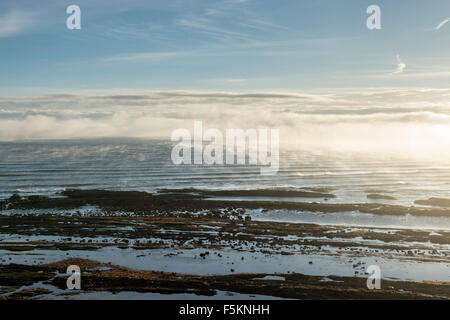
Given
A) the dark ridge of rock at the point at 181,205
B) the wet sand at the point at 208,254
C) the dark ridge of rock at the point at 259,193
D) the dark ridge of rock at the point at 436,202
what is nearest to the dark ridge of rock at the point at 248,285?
the wet sand at the point at 208,254

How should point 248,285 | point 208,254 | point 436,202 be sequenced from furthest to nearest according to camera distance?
point 436,202
point 208,254
point 248,285

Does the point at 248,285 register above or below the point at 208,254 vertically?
below

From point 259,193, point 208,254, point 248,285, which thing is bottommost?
point 248,285

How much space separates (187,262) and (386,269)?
63.9 ft

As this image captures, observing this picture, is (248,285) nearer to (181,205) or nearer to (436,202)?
(181,205)

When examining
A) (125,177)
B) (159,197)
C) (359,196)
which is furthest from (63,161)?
(359,196)

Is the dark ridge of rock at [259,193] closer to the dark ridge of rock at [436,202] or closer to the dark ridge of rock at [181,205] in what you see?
the dark ridge of rock at [181,205]

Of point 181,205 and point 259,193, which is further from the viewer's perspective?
point 259,193

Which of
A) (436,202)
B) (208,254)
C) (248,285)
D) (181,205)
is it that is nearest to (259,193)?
(181,205)

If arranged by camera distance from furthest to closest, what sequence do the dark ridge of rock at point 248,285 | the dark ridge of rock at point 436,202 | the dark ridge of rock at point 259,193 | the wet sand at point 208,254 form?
the dark ridge of rock at point 259,193, the dark ridge of rock at point 436,202, the wet sand at point 208,254, the dark ridge of rock at point 248,285

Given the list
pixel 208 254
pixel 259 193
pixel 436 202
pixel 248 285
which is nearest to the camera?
pixel 248 285

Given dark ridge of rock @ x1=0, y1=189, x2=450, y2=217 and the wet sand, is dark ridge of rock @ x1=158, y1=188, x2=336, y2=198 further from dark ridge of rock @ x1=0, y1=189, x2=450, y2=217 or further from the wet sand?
the wet sand

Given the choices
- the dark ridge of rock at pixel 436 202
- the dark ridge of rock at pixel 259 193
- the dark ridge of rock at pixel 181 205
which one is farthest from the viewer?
the dark ridge of rock at pixel 259 193
